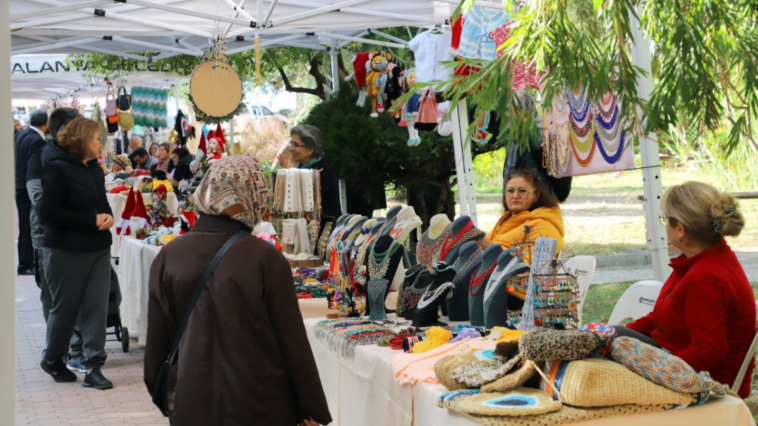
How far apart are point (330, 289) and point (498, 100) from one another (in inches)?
66.0

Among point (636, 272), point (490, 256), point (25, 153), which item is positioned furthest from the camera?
point (636, 272)

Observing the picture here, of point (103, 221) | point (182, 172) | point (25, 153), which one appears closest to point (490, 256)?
point (103, 221)

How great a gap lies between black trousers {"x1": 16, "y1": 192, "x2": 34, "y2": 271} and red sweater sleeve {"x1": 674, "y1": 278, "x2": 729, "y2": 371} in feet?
23.3

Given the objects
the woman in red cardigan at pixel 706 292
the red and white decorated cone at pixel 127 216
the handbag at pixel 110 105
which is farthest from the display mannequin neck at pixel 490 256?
the handbag at pixel 110 105

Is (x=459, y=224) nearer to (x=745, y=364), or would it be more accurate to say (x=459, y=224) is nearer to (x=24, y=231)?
(x=745, y=364)

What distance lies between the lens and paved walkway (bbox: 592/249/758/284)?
292 inches

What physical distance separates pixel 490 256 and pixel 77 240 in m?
2.61

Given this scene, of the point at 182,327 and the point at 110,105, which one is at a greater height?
the point at 110,105

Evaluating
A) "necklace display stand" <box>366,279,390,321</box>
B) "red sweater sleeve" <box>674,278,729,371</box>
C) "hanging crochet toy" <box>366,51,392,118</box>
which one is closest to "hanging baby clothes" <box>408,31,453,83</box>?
"hanging crochet toy" <box>366,51,392,118</box>

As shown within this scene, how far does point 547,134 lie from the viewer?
3.92 meters

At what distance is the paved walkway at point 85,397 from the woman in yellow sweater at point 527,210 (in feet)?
6.89

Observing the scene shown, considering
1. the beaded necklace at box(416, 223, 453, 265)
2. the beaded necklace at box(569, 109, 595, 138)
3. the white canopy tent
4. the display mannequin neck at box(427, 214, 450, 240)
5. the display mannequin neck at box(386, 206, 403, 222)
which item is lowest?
the beaded necklace at box(416, 223, 453, 265)

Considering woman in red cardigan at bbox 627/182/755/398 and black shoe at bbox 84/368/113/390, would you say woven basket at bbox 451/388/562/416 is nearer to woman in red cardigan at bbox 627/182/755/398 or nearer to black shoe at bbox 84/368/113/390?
woman in red cardigan at bbox 627/182/755/398

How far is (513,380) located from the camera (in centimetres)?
176
